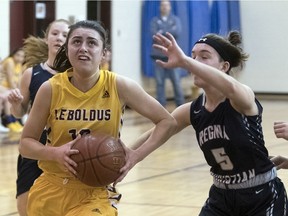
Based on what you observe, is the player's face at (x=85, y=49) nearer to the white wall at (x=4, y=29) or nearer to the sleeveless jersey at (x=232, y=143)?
the sleeveless jersey at (x=232, y=143)

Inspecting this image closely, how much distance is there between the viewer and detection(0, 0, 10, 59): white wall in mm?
13133

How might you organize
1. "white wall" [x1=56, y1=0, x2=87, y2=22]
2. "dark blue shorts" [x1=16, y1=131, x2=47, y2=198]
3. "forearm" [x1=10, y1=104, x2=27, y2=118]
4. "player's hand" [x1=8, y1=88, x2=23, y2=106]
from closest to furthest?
"player's hand" [x1=8, y1=88, x2=23, y2=106], "forearm" [x1=10, y1=104, x2=27, y2=118], "dark blue shorts" [x1=16, y1=131, x2=47, y2=198], "white wall" [x1=56, y1=0, x2=87, y2=22]

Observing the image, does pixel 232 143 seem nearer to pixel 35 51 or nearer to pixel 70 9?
pixel 35 51

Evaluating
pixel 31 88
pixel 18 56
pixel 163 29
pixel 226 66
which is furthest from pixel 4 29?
pixel 226 66

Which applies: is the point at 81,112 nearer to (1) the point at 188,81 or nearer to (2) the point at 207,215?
(2) the point at 207,215

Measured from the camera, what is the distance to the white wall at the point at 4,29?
517 inches

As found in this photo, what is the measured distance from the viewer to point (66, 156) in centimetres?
364

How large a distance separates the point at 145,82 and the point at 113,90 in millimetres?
12960

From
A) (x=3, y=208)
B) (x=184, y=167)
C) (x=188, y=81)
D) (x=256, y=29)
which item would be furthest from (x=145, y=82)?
(x=3, y=208)

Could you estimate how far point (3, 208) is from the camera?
250 inches

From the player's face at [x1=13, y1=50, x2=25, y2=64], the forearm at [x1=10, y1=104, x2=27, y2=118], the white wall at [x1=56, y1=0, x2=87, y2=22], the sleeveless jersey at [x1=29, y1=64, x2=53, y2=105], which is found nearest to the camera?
the forearm at [x1=10, y1=104, x2=27, y2=118]

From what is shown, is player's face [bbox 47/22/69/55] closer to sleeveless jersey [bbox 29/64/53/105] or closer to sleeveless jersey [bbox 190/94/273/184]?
sleeveless jersey [bbox 29/64/53/105]

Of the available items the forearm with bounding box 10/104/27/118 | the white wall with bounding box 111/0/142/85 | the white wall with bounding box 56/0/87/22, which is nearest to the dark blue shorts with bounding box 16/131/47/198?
the forearm with bounding box 10/104/27/118

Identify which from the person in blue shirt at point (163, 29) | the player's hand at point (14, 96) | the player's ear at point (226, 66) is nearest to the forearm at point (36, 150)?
the player's hand at point (14, 96)
